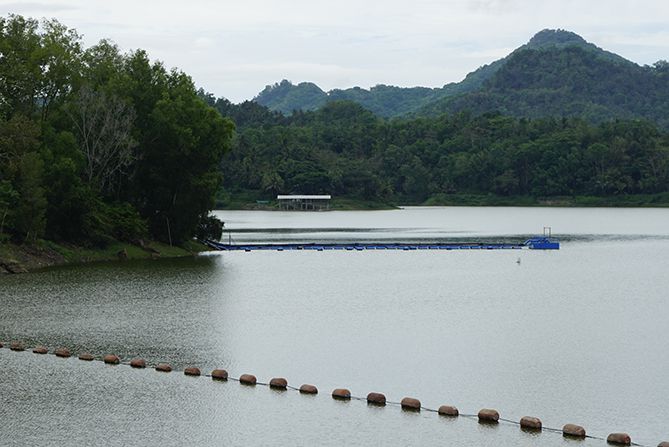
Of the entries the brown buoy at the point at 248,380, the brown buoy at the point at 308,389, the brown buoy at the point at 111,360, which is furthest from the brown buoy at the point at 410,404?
the brown buoy at the point at 111,360

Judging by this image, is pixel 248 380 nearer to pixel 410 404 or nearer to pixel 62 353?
pixel 410 404

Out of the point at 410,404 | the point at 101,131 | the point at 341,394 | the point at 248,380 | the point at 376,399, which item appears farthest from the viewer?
the point at 101,131

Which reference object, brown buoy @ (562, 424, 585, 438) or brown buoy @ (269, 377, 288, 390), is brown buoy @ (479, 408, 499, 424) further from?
brown buoy @ (269, 377, 288, 390)

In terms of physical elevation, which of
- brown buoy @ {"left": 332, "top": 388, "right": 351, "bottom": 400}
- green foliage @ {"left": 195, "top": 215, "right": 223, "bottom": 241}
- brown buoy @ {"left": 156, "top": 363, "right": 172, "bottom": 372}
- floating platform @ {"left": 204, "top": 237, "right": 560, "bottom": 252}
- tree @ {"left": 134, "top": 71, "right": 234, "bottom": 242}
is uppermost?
tree @ {"left": 134, "top": 71, "right": 234, "bottom": 242}

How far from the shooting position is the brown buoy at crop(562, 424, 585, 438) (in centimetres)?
2528

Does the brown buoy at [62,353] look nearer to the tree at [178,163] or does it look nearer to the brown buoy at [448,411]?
the brown buoy at [448,411]

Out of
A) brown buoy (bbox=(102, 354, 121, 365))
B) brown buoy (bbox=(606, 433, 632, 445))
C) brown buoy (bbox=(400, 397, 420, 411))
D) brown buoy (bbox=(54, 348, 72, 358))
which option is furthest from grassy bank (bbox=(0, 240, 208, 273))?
brown buoy (bbox=(606, 433, 632, 445))

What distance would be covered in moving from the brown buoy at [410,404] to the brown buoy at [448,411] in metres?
0.72

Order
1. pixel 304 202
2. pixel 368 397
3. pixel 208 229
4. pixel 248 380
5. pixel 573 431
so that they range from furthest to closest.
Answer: pixel 304 202, pixel 208 229, pixel 248 380, pixel 368 397, pixel 573 431

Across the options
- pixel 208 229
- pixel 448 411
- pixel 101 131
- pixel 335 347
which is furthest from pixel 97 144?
pixel 448 411

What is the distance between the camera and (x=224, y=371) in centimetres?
3212

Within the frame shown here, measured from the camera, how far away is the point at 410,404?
91.9 feet

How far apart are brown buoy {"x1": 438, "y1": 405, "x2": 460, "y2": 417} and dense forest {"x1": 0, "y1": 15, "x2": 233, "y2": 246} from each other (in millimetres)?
40959

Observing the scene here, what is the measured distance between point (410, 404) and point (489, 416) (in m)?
2.28
